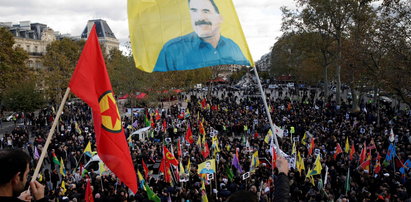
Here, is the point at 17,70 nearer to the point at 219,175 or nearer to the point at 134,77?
the point at 134,77

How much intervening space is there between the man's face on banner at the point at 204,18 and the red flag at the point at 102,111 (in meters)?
1.72

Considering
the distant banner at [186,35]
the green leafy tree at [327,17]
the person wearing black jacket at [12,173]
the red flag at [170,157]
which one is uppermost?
the green leafy tree at [327,17]

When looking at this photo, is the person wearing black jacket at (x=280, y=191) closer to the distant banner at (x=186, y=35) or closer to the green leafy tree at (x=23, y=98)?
the distant banner at (x=186, y=35)

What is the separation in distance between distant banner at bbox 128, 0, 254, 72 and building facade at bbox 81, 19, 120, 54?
71487 millimetres

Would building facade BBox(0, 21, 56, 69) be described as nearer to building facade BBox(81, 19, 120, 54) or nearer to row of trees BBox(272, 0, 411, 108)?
building facade BBox(81, 19, 120, 54)

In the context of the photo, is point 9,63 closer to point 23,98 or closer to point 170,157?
point 23,98

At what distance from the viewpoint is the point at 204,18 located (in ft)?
18.4

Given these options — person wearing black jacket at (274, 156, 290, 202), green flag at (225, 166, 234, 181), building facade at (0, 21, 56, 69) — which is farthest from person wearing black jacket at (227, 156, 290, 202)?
building facade at (0, 21, 56, 69)

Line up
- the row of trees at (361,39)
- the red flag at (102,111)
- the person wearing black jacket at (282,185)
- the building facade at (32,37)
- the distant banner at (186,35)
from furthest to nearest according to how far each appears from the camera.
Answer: the building facade at (32,37), the row of trees at (361,39), the distant banner at (186,35), the red flag at (102,111), the person wearing black jacket at (282,185)

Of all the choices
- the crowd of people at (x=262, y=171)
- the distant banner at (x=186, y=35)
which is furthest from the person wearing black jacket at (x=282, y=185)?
the distant banner at (x=186, y=35)

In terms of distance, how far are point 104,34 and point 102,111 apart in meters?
82.7

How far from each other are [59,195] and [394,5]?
18.4 metres

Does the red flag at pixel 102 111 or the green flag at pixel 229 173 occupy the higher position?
the red flag at pixel 102 111

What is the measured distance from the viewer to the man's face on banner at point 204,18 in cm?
556
